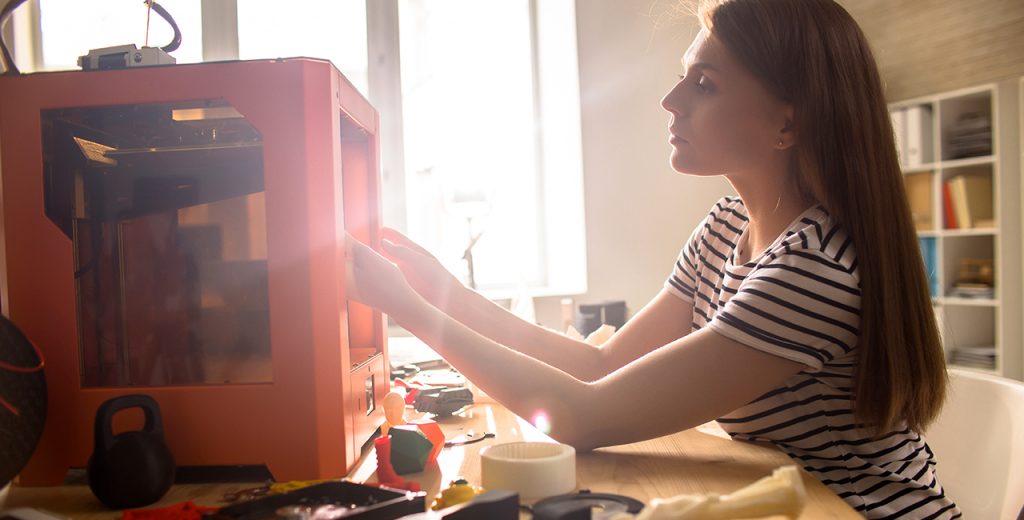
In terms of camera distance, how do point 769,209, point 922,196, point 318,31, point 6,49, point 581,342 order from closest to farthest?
1. point 6,49
2. point 769,209
3. point 581,342
4. point 318,31
5. point 922,196

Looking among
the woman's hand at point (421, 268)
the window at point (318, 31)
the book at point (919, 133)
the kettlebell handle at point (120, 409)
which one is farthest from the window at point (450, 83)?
the kettlebell handle at point (120, 409)

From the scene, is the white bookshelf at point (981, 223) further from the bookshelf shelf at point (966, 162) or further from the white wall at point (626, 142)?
the white wall at point (626, 142)

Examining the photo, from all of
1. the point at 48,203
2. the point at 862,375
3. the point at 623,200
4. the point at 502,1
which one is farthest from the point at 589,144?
the point at 48,203

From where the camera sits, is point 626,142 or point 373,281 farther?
point 626,142

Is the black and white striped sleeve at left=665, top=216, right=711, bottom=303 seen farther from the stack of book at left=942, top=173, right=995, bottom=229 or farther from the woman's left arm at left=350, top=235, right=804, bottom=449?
the stack of book at left=942, top=173, right=995, bottom=229

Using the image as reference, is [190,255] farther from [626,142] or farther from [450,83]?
A: [450,83]

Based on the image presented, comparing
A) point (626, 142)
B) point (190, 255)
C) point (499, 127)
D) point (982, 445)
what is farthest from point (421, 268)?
point (499, 127)

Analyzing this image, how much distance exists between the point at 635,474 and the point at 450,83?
2442mm

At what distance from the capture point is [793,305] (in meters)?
0.79

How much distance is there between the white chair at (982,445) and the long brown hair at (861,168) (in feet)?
0.48

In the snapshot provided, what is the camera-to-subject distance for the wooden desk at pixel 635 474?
0.67 m

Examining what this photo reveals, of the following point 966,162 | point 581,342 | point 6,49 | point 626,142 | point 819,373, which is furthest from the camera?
point 966,162

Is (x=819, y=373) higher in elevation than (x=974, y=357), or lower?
higher

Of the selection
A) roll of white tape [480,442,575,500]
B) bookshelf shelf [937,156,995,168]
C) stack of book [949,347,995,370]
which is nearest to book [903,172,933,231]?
bookshelf shelf [937,156,995,168]
